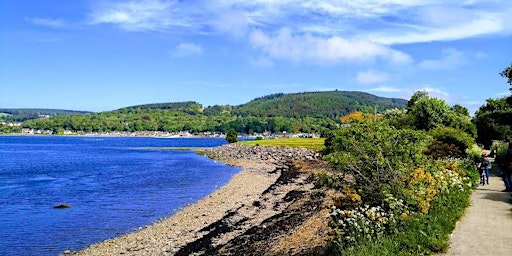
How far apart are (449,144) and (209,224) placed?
887 inches

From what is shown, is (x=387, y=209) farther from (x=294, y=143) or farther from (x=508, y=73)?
(x=294, y=143)

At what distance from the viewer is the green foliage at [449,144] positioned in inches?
1372

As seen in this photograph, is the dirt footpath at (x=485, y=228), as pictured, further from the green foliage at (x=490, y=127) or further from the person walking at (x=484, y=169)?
the green foliage at (x=490, y=127)

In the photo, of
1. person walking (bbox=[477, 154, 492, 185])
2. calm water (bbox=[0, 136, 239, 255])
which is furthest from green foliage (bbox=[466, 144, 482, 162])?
calm water (bbox=[0, 136, 239, 255])

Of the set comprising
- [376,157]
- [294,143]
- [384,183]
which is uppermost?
[376,157]

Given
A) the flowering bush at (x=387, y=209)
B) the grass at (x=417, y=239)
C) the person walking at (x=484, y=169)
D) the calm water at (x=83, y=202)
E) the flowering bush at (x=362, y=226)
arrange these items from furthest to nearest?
the person walking at (x=484, y=169) < the calm water at (x=83, y=202) < the flowering bush at (x=387, y=209) < the flowering bush at (x=362, y=226) < the grass at (x=417, y=239)

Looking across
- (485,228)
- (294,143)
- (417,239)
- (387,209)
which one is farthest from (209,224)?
(294,143)

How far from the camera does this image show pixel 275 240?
59.3 feet

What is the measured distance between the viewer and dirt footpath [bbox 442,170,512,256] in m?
11.6

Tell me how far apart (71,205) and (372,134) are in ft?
76.5

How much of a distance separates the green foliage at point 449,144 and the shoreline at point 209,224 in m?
9.75

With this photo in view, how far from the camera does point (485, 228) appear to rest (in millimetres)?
13984

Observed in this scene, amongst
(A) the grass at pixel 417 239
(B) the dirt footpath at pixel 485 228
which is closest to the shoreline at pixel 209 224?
(B) the dirt footpath at pixel 485 228

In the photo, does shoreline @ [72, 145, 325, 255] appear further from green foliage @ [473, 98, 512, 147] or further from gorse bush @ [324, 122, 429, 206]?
green foliage @ [473, 98, 512, 147]
